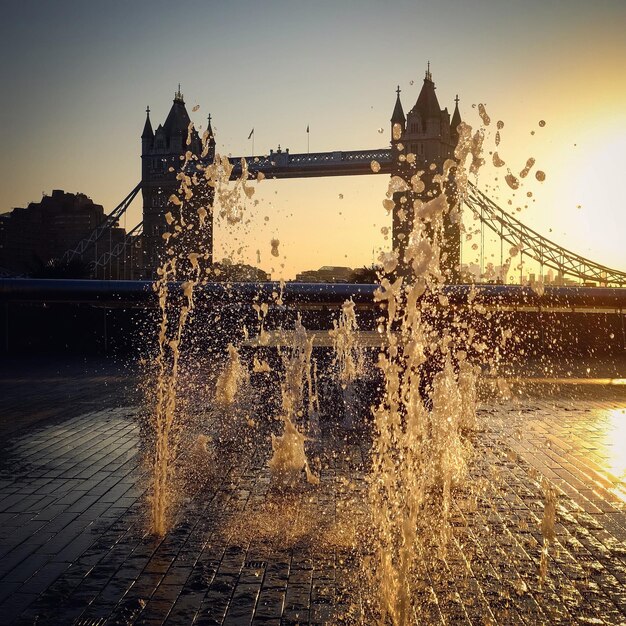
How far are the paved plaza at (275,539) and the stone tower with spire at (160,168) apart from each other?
58580 mm

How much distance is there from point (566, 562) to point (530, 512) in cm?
71

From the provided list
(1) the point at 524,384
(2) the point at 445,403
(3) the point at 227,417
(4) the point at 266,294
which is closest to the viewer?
(3) the point at 227,417

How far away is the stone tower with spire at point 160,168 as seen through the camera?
64625 millimetres

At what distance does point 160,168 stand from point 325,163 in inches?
742

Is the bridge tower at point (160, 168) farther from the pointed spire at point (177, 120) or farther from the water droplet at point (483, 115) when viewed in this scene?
the water droplet at point (483, 115)

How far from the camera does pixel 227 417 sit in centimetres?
692

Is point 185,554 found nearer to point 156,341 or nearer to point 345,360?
point 345,360

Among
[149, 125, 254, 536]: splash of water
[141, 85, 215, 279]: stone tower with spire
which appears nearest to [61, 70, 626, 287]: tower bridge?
[141, 85, 215, 279]: stone tower with spire

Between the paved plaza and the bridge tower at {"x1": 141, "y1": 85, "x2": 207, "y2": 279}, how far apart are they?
194 feet

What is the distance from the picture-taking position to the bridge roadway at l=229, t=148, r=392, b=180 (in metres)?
52.3

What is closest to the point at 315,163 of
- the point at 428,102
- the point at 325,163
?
the point at 325,163

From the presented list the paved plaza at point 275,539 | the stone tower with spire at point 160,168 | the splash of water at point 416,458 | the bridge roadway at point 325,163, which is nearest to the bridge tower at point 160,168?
the stone tower with spire at point 160,168

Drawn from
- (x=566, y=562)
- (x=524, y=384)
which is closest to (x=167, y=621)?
(x=566, y=562)

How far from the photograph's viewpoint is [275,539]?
345 centimetres
